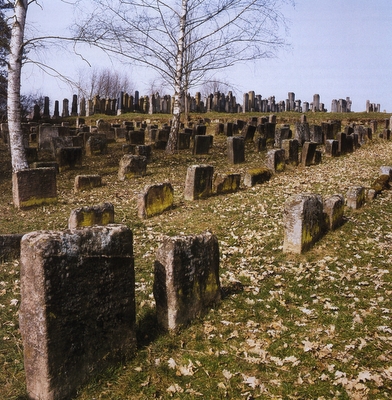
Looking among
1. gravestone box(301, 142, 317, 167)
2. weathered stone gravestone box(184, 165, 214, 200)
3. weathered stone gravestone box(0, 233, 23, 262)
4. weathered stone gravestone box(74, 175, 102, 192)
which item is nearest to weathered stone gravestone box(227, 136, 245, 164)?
gravestone box(301, 142, 317, 167)

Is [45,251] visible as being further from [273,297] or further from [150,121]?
[150,121]

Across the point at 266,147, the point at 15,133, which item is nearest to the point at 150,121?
the point at 266,147

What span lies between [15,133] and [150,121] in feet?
79.0

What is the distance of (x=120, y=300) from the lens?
431 centimetres

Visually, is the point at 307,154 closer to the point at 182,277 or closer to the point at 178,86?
the point at 178,86

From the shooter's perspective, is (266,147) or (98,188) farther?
(266,147)

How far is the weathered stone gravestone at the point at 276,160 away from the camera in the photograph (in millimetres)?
14969

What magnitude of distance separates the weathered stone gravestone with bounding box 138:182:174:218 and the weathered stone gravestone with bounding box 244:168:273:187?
327 cm

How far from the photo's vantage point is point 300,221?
7.56 metres

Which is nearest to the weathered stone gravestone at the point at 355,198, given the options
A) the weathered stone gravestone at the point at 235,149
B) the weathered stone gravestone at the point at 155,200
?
the weathered stone gravestone at the point at 155,200

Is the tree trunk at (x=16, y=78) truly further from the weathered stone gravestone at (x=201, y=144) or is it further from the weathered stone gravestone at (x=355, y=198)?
the weathered stone gravestone at (x=355, y=198)

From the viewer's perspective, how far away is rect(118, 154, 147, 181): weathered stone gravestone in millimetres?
14578

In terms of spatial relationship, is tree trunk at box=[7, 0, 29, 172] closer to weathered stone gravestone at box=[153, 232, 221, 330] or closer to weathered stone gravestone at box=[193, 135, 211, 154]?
weathered stone gravestone at box=[193, 135, 211, 154]

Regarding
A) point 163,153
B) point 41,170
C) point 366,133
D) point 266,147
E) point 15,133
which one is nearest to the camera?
point 41,170
